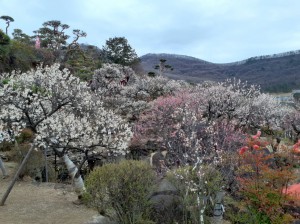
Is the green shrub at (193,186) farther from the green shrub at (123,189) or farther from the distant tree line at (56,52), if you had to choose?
the distant tree line at (56,52)

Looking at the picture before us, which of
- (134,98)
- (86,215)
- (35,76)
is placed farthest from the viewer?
(134,98)

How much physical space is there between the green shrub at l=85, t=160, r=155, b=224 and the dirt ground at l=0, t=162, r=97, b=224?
54.1 inches

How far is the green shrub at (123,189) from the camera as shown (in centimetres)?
917

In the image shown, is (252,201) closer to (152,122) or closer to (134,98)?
(152,122)

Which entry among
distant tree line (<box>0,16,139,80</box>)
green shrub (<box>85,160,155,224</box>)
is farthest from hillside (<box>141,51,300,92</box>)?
green shrub (<box>85,160,155,224</box>)

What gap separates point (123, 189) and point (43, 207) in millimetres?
4675

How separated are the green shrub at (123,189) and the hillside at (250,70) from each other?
312 ft

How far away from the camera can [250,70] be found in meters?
146

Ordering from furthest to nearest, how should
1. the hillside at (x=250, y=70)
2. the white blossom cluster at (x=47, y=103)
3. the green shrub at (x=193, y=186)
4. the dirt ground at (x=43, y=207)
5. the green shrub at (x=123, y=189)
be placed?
1. the hillside at (x=250, y=70)
2. the white blossom cluster at (x=47, y=103)
3. the dirt ground at (x=43, y=207)
4. the green shrub at (x=193, y=186)
5. the green shrub at (x=123, y=189)

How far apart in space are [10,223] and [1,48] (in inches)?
977

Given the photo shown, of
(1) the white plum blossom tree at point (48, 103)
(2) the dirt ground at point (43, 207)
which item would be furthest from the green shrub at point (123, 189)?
(1) the white plum blossom tree at point (48, 103)

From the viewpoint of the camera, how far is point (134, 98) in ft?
110

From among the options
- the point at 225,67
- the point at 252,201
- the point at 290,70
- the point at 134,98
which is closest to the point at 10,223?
the point at 252,201

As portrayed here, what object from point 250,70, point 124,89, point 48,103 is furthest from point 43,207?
point 250,70
